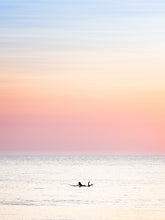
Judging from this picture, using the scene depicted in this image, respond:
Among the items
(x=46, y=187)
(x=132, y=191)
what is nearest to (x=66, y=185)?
(x=46, y=187)

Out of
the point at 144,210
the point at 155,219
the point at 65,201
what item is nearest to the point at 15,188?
the point at 65,201

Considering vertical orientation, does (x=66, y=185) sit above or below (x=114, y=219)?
above

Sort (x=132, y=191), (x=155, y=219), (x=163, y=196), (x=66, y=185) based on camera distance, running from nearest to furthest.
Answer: (x=155, y=219) < (x=163, y=196) < (x=132, y=191) < (x=66, y=185)

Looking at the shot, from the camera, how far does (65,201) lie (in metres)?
57.2

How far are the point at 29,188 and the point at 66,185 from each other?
8552 millimetres

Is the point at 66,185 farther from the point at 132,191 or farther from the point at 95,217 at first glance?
the point at 95,217

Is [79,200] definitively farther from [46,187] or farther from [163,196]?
[46,187]

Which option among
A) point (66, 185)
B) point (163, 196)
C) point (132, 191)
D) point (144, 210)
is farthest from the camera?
point (66, 185)

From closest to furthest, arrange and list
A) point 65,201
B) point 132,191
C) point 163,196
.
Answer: point 65,201
point 163,196
point 132,191

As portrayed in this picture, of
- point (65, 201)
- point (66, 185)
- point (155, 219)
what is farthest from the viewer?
point (66, 185)

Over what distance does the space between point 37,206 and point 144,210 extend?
8.29 m

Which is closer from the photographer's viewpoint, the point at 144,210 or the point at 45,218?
the point at 45,218

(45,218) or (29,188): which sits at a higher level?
(29,188)

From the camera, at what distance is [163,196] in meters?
61.9
